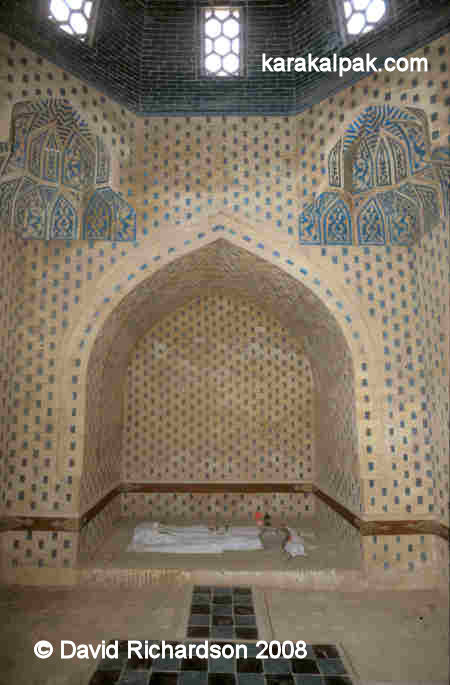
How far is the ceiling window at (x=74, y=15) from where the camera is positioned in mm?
6750

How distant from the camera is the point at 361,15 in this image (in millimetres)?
6750

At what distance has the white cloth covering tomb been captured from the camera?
8068mm

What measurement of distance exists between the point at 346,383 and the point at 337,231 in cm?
253

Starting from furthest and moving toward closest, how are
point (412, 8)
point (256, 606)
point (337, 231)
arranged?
point (337, 231) → point (256, 606) → point (412, 8)

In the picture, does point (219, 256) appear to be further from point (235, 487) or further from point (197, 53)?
point (235, 487)

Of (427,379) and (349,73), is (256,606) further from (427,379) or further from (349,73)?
(349,73)

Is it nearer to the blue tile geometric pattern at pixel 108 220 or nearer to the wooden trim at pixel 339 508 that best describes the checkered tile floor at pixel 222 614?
the wooden trim at pixel 339 508

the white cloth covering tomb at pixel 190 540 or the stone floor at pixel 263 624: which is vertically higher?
the white cloth covering tomb at pixel 190 540

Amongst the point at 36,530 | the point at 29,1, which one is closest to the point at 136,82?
the point at 29,1

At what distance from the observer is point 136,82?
749cm

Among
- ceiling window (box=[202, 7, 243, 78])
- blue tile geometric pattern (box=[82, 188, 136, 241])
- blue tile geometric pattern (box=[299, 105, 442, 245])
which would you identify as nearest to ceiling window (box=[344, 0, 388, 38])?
blue tile geometric pattern (box=[299, 105, 442, 245])

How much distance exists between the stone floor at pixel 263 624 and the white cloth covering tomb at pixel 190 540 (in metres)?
0.94

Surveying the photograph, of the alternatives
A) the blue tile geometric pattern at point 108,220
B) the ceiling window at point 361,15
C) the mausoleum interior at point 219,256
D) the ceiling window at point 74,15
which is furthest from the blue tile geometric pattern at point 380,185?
the ceiling window at point 74,15

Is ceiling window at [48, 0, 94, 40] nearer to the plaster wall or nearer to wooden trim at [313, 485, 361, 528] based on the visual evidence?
the plaster wall
